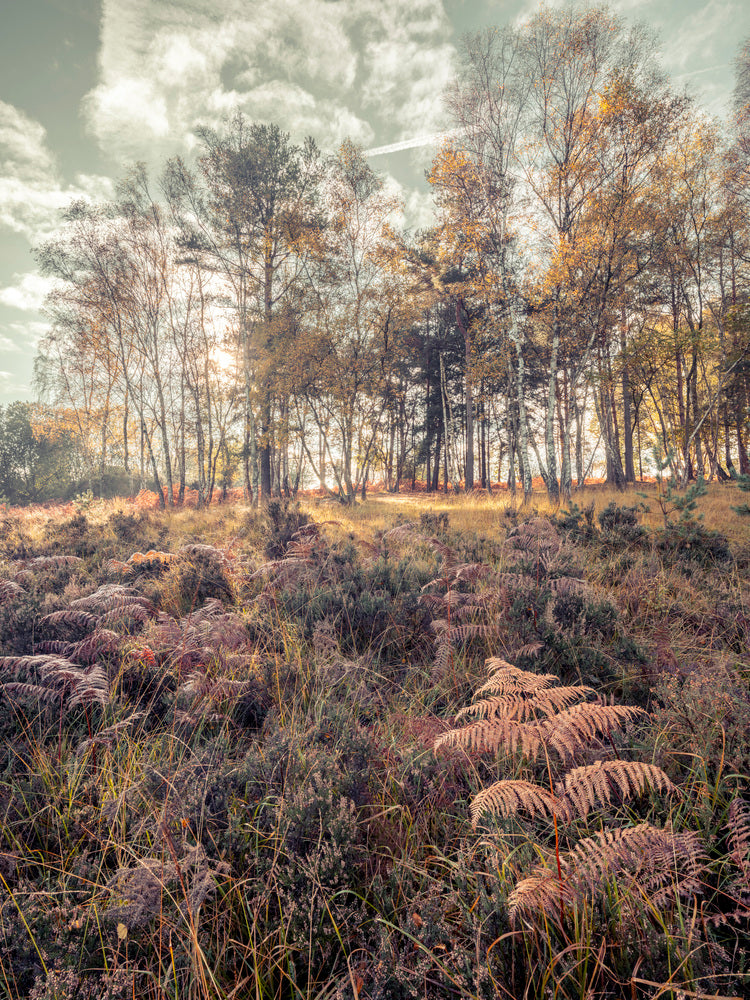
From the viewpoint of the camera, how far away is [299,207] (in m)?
16.2

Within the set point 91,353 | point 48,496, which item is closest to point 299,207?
point 91,353

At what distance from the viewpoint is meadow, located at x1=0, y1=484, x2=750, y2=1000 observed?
44.7 inches

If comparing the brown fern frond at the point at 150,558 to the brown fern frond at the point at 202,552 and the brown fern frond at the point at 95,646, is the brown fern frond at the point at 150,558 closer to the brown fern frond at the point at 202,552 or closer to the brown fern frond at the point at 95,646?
the brown fern frond at the point at 202,552

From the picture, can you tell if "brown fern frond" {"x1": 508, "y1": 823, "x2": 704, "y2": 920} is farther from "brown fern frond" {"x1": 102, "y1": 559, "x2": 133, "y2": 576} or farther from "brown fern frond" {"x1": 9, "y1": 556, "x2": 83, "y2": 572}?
"brown fern frond" {"x1": 9, "y1": 556, "x2": 83, "y2": 572}

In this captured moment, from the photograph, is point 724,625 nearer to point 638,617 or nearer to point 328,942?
point 638,617

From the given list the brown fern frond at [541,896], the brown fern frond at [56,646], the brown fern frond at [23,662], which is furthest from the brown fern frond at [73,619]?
the brown fern frond at [541,896]

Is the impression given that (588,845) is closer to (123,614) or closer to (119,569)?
(123,614)

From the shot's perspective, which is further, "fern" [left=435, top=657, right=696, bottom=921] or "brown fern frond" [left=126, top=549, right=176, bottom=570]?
"brown fern frond" [left=126, top=549, right=176, bottom=570]

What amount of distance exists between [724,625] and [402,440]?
30.7 m

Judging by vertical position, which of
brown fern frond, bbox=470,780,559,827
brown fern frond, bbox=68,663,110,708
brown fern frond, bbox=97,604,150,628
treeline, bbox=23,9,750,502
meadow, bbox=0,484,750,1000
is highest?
treeline, bbox=23,9,750,502

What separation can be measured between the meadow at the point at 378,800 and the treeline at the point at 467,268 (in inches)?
155

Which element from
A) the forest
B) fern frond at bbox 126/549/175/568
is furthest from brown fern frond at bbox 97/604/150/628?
fern frond at bbox 126/549/175/568

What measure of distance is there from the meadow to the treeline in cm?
394

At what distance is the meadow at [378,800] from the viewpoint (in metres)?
1.14
